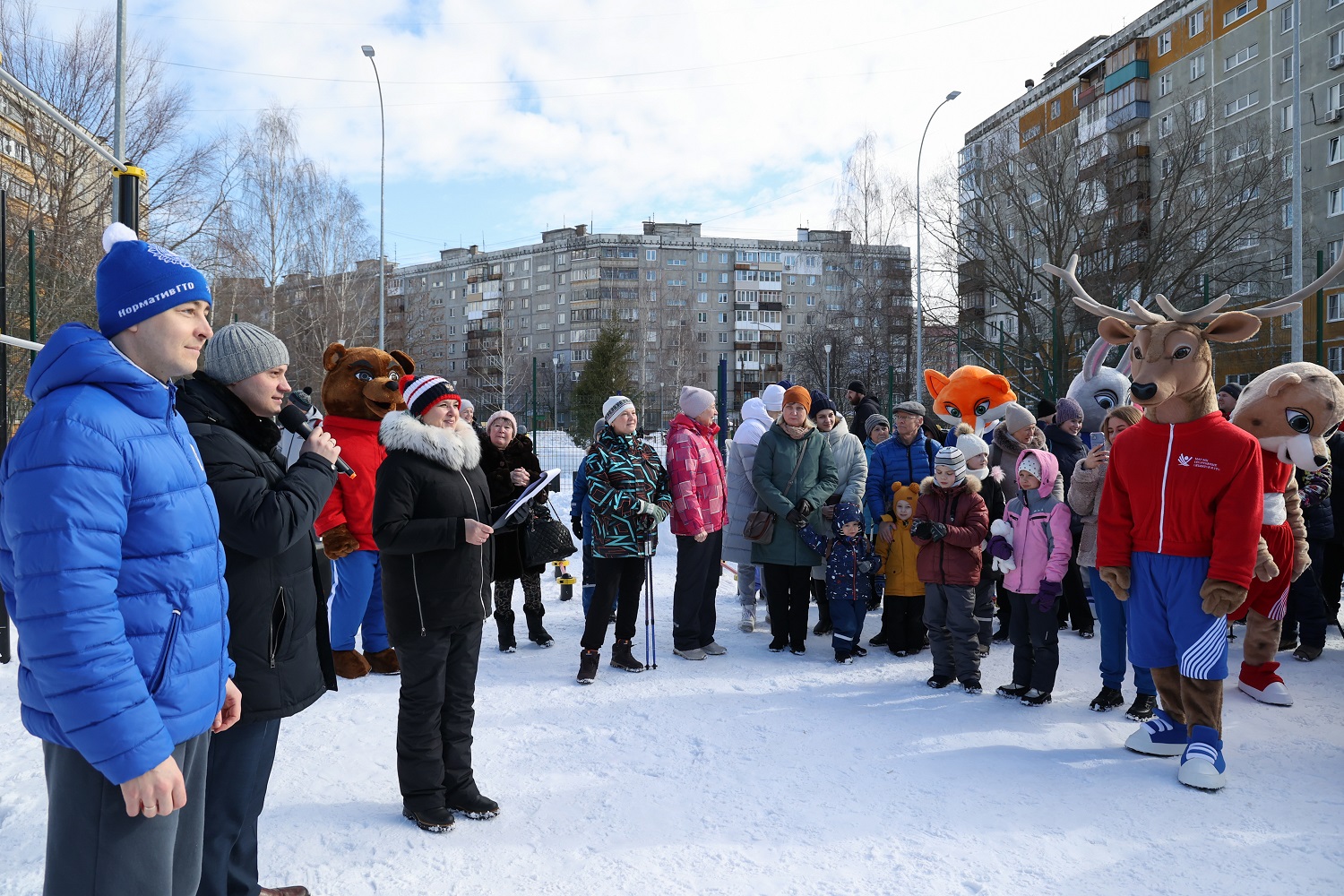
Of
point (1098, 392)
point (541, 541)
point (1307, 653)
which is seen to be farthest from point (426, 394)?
point (1098, 392)

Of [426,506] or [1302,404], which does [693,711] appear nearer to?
[426,506]

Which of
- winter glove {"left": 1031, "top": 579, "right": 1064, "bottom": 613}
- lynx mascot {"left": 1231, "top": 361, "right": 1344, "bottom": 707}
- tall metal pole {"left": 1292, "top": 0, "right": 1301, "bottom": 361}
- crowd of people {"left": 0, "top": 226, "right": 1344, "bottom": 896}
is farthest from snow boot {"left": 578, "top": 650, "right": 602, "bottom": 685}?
tall metal pole {"left": 1292, "top": 0, "right": 1301, "bottom": 361}

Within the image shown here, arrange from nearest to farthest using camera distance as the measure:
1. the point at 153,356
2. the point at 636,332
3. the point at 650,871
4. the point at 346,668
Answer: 1. the point at 153,356
2. the point at 650,871
3. the point at 346,668
4. the point at 636,332

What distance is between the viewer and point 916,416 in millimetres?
6531

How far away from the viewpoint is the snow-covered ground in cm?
323

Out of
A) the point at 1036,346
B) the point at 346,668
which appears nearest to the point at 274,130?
the point at 1036,346

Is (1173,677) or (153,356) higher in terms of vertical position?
(153,356)

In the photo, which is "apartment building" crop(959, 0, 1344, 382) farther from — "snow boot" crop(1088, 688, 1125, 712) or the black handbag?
the black handbag

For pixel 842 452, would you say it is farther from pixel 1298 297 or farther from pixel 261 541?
pixel 261 541

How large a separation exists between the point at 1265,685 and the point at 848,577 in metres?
2.59

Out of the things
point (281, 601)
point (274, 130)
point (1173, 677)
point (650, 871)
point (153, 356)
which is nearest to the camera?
point (153, 356)

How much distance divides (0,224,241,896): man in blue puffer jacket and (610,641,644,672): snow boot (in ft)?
13.5

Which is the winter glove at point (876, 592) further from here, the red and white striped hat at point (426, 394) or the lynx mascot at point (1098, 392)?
the red and white striped hat at point (426, 394)

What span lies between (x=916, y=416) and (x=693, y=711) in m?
2.81
